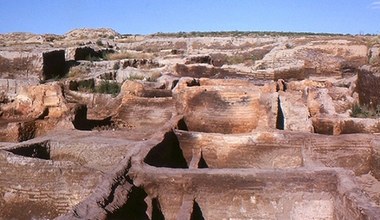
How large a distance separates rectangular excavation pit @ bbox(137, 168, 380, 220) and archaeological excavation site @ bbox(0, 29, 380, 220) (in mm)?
12

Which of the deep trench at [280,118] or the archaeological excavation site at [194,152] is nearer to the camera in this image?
the archaeological excavation site at [194,152]

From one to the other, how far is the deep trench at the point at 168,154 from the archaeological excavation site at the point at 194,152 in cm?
2

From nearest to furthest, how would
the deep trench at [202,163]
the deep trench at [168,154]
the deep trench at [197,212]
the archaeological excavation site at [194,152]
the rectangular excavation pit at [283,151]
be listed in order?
the archaeological excavation site at [194,152] → the deep trench at [197,212] → the deep trench at [168,154] → the rectangular excavation pit at [283,151] → the deep trench at [202,163]

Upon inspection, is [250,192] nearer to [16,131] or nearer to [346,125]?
[346,125]

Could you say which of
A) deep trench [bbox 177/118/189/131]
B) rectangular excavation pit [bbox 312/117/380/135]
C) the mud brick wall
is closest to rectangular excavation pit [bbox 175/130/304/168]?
deep trench [bbox 177/118/189/131]

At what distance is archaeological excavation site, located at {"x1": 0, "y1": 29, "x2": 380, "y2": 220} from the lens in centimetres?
616

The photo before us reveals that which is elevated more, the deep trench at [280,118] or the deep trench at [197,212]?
the deep trench at [280,118]

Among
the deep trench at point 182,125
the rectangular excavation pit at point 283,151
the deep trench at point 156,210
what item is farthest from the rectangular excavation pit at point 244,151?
the deep trench at point 156,210

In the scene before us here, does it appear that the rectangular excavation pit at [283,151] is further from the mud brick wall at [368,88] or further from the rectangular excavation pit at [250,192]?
the mud brick wall at [368,88]

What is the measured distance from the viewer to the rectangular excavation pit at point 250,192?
20.0ft

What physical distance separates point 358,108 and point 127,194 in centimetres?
702

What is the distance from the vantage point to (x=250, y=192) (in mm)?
6223

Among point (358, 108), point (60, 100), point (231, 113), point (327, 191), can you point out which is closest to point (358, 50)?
point (358, 108)

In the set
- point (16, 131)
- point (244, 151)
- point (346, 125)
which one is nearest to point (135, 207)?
point (244, 151)
